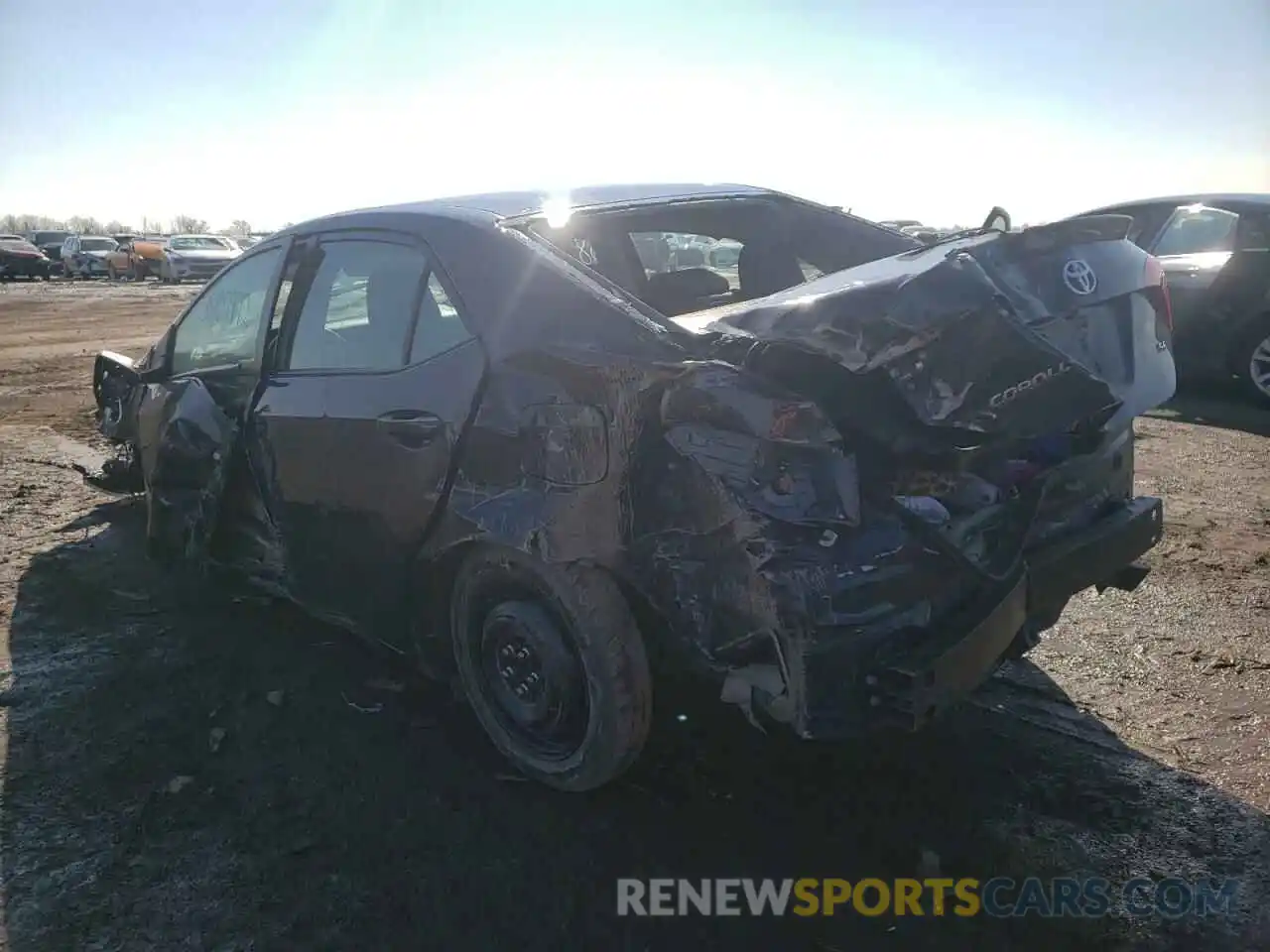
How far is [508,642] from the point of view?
2.88 meters

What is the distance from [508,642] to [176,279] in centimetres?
3397

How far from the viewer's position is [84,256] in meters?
37.7

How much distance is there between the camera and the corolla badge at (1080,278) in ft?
8.29

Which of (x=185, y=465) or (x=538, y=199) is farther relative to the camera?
(x=185, y=465)

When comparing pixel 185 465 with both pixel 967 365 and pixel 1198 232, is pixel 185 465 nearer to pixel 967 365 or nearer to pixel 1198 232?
pixel 967 365

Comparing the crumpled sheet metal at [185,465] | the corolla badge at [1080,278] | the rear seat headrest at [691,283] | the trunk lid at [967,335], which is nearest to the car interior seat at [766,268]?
the rear seat headrest at [691,283]

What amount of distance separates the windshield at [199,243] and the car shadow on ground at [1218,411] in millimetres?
32041

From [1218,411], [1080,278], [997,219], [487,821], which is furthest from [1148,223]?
[487,821]

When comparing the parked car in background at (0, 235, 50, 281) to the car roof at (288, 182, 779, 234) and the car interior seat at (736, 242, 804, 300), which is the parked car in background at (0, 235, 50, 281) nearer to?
the car roof at (288, 182, 779, 234)

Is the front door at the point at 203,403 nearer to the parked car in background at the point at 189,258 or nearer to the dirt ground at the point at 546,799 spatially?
the dirt ground at the point at 546,799

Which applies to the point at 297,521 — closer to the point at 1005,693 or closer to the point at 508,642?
the point at 508,642

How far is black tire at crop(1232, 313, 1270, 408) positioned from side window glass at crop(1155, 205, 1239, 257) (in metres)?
0.78

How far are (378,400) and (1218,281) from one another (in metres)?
7.18

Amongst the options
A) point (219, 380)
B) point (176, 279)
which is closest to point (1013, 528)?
point (219, 380)
